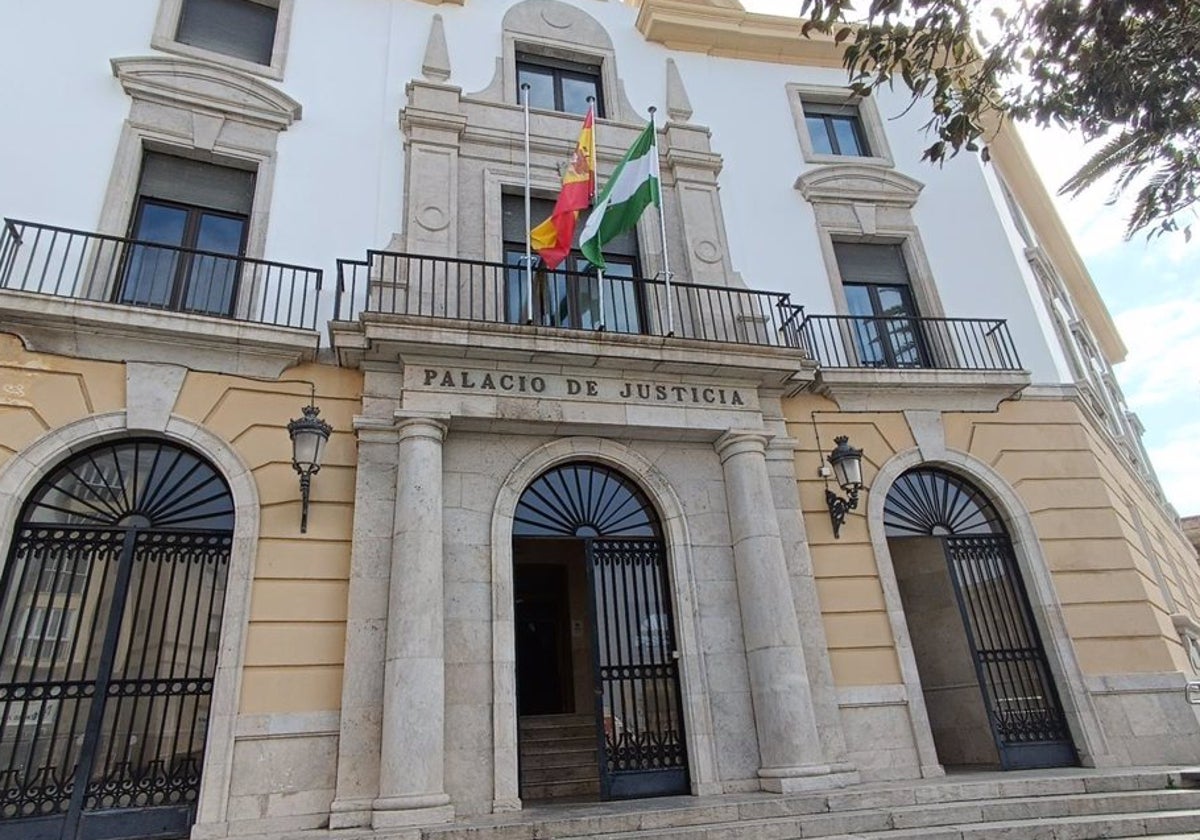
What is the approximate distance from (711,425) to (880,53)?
3.97 metres

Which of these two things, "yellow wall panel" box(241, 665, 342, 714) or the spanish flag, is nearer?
"yellow wall panel" box(241, 665, 342, 714)

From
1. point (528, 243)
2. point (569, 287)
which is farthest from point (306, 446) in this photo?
point (569, 287)

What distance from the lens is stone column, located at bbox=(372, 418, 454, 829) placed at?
5.82m

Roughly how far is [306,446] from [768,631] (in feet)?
16.0

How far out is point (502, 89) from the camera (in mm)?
10047

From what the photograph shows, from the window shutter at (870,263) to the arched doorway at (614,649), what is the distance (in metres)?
5.06

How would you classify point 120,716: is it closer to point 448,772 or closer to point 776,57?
point 448,772

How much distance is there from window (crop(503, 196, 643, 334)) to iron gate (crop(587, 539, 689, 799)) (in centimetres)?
288

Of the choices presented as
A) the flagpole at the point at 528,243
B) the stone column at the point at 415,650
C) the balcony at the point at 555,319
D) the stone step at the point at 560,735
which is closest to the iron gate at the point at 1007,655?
the balcony at the point at 555,319

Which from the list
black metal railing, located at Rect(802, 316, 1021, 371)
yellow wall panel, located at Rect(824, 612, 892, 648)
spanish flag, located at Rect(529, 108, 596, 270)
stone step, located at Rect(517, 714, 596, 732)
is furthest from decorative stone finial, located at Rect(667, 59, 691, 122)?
stone step, located at Rect(517, 714, 596, 732)

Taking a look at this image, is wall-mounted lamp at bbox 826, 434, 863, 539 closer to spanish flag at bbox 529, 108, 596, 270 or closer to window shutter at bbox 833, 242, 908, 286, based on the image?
window shutter at bbox 833, 242, 908, 286

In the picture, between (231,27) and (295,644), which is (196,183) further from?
(295,644)

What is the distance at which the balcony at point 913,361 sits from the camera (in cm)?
905

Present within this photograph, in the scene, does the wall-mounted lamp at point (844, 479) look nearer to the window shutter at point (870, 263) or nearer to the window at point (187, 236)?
the window shutter at point (870, 263)
